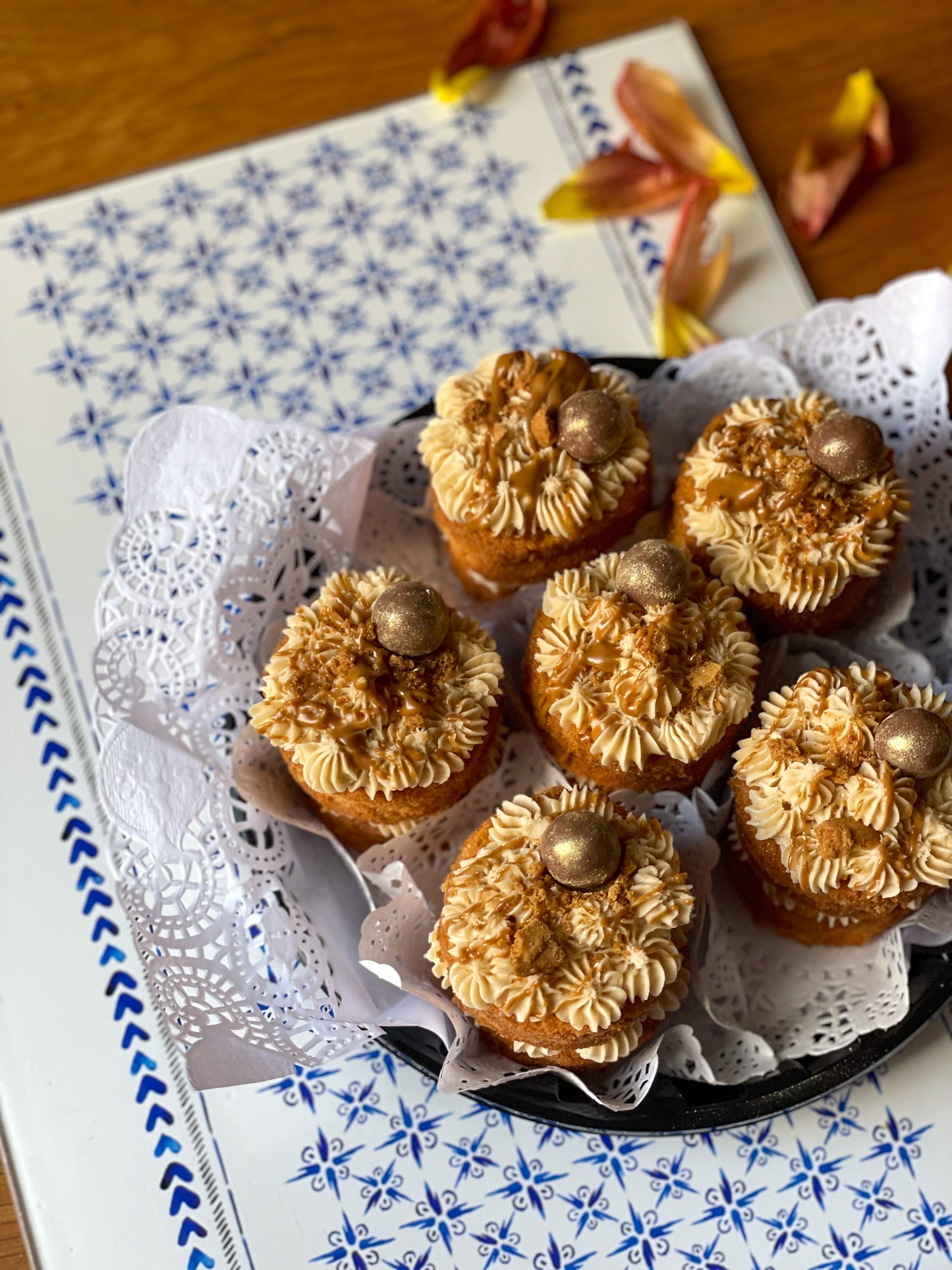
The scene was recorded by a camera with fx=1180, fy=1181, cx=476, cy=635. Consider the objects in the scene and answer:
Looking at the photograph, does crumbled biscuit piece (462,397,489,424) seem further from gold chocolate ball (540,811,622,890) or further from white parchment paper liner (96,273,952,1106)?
gold chocolate ball (540,811,622,890)

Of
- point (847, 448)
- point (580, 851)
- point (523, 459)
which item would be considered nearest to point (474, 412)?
point (523, 459)

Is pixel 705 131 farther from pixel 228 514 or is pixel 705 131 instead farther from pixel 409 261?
pixel 228 514

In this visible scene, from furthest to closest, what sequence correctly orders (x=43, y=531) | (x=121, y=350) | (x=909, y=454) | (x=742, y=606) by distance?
(x=121, y=350) → (x=43, y=531) → (x=909, y=454) → (x=742, y=606)

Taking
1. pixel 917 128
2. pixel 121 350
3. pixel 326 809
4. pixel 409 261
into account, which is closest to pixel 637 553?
pixel 326 809

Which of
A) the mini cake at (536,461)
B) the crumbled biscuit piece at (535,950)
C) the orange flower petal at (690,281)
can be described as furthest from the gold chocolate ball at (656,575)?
the orange flower petal at (690,281)

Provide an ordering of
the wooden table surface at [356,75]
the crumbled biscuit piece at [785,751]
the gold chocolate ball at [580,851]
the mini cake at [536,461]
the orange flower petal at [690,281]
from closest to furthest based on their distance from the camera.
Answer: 1. the gold chocolate ball at [580,851]
2. the crumbled biscuit piece at [785,751]
3. the mini cake at [536,461]
4. the orange flower petal at [690,281]
5. the wooden table surface at [356,75]

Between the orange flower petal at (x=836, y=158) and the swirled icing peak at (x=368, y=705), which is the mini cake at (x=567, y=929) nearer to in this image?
the swirled icing peak at (x=368, y=705)
